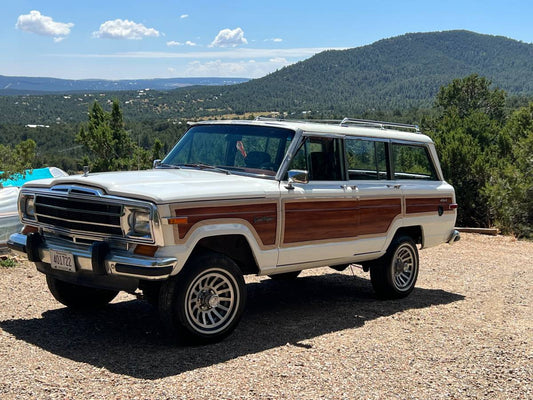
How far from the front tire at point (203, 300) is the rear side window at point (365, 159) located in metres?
2.10

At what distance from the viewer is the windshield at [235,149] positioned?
6699 millimetres

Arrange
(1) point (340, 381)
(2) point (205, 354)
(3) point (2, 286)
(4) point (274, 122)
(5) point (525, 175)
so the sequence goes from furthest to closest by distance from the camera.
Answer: (5) point (525, 175)
(3) point (2, 286)
(4) point (274, 122)
(2) point (205, 354)
(1) point (340, 381)

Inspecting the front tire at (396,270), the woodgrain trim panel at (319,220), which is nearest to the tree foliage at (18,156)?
the front tire at (396,270)

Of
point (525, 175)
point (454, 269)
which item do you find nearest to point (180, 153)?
point (454, 269)

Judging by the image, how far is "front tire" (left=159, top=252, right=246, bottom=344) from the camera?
220 inches

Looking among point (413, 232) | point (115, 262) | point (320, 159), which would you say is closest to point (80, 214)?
point (115, 262)

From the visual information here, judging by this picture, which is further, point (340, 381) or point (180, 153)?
point (180, 153)

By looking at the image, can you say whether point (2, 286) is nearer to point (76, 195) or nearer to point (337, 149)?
point (76, 195)

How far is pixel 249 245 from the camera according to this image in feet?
20.0

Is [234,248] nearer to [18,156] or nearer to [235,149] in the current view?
[235,149]

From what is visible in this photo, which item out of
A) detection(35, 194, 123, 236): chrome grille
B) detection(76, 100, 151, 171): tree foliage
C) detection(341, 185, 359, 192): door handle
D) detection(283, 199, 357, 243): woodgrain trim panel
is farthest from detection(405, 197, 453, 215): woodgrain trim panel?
detection(76, 100, 151, 171): tree foliage

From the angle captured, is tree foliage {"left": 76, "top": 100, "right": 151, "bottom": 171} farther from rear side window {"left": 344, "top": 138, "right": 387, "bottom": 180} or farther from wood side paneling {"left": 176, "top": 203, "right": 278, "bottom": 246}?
wood side paneling {"left": 176, "top": 203, "right": 278, "bottom": 246}

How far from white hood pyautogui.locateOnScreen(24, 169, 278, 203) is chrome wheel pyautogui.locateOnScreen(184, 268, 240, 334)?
2.24ft

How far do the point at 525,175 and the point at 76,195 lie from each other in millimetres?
16486
